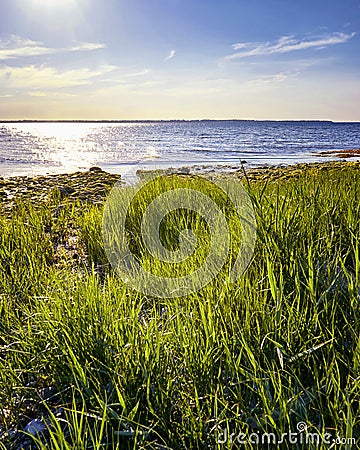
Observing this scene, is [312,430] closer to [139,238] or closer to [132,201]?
[139,238]

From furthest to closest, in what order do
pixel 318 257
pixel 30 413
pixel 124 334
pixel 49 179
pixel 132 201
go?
pixel 49 179 → pixel 132 201 → pixel 318 257 → pixel 124 334 → pixel 30 413

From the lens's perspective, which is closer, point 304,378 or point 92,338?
point 304,378

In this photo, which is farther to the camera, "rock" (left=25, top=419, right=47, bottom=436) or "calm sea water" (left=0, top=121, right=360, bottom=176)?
"calm sea water" (left=0, top=121, right=360, bottom=176)

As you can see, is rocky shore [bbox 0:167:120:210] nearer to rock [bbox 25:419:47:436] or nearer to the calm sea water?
the calm sea water

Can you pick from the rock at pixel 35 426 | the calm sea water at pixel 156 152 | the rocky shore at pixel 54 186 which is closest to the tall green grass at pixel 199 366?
the rock at pixel 35 426

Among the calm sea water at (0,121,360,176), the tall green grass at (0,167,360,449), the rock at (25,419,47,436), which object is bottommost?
the rock at (25,419,47,436)

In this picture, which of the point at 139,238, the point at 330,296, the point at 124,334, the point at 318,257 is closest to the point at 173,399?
the point at 124,334

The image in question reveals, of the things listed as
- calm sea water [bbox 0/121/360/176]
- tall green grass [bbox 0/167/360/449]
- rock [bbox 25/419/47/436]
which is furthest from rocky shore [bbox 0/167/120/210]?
rock [bbox 25/419/47/436]

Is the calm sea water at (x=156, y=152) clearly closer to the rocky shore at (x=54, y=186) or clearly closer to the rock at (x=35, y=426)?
the rocky shore at (x=54, y=186)

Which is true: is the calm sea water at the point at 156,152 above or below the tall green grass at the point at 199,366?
above

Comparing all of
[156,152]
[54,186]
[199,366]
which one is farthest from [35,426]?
[156,152]

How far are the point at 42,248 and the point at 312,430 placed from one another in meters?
2.74

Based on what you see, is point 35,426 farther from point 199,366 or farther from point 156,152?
point 156,152

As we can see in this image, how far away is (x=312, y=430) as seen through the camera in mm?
1275
